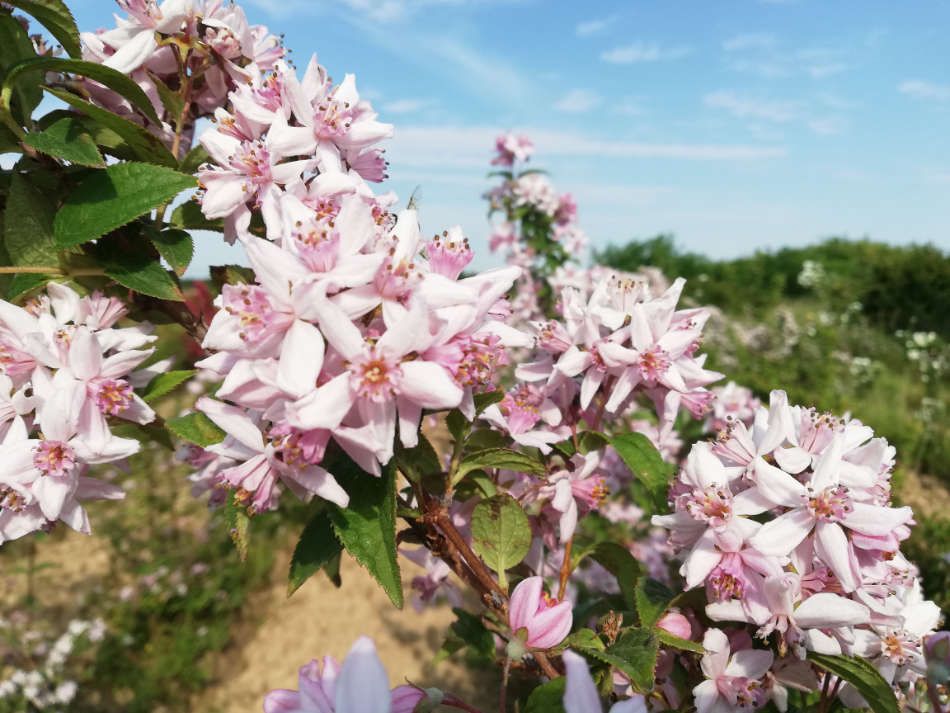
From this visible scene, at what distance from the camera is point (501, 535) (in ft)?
3.31

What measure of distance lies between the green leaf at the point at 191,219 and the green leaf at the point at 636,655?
94 centimetres

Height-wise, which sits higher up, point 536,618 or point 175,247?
point 175,247

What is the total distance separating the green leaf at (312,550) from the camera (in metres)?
0.85

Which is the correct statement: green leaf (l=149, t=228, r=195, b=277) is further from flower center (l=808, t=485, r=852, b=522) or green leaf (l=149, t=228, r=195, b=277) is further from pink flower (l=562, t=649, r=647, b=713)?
flower center (l=808, t=485, r=852, b=522)

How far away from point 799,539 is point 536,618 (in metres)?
0.42

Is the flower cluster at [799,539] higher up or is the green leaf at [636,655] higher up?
the flower cluster at [799,539]

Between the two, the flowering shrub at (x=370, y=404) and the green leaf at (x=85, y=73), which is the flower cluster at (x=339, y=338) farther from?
the green leaf at (x=85, y=73)

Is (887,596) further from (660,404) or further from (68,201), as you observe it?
(68,201)

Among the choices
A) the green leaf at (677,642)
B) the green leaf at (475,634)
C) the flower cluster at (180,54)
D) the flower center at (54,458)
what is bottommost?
the green leaf at (475,634)

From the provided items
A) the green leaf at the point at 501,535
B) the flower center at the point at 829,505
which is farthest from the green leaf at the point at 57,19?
the flower center at the point at 829,505

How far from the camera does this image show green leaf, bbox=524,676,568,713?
751 mm

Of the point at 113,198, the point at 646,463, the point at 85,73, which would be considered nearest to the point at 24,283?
the point at 113,198

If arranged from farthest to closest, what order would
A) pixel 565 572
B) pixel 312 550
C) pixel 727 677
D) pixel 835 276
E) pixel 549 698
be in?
pixel 835 276 → pixel 565 572 → pixel 727 677 → pixel 312 550 → pixel 549 698

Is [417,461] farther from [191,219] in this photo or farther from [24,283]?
[24,283]
